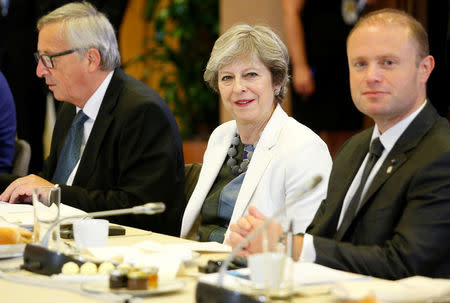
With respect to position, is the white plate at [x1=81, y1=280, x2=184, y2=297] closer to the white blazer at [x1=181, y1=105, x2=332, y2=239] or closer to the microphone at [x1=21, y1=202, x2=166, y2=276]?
the microphone at [x1=21, y1=202, x2=166, y2=276]

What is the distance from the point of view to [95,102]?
3693 mm

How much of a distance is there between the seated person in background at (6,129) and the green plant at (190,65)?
268 centimetres

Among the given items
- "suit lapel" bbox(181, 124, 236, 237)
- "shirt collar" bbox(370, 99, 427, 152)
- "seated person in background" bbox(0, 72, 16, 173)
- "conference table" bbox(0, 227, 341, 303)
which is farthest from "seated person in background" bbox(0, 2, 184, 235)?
"shirt collar" bbox(370, 99, 427, 152)

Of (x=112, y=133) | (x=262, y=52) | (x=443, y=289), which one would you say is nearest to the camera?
(x=443, y=289)

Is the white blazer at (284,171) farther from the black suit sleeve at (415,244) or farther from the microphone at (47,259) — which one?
the microphone at (47,259)

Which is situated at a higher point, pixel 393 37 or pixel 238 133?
pixel 393 37

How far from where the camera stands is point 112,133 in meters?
3.51

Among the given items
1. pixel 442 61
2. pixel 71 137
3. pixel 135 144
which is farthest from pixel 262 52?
pixel 442 61

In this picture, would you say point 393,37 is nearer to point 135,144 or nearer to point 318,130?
point 135,144

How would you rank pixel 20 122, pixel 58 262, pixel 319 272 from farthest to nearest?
pixel 20 122
pixel 58 262
pixel 319 272

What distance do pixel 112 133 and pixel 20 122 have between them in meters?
2.72

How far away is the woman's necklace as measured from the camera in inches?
122

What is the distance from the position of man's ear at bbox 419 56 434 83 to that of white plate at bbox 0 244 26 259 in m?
1.32

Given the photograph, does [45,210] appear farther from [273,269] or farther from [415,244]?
[415,244]
